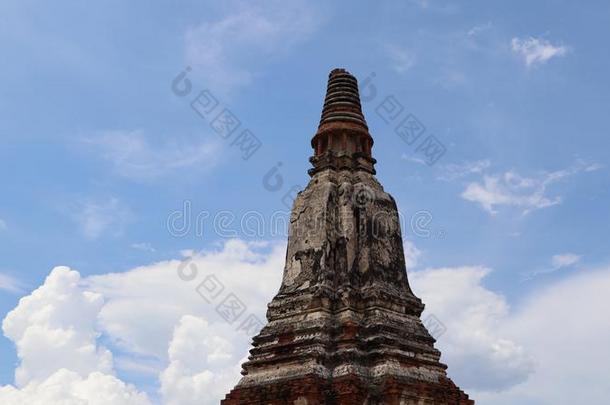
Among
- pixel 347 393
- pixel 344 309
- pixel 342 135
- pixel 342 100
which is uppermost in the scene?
pixel 342 100

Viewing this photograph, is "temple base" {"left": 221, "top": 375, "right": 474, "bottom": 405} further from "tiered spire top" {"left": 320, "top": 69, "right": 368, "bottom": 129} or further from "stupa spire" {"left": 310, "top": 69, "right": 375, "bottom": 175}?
"tiered spire top" {"left": 320, "top": 69, "right": 368, "bottom": 129}

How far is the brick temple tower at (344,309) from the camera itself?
13.7m

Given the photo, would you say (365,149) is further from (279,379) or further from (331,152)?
(279,379)

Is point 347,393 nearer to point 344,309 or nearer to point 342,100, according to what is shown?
point 344,309

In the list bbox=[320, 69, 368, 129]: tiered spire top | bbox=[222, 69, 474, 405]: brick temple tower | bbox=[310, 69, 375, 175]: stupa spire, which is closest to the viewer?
bbox=[222, 69, 474, 405]: brick temple tower

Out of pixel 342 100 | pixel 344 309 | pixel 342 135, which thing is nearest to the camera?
pixel 344 309

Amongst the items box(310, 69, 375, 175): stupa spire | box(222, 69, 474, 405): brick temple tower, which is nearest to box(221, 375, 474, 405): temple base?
box(222, 69, 474, 405): brick temple tower

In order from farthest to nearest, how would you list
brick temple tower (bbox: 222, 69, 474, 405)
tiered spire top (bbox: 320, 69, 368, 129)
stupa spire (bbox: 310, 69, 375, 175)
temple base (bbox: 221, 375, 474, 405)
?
1. tiered spire top (bbox: 320, 69, 368, 129)
2. stupa spire (bbox: 310, 69, 375, 175)
3. brick temple tower (bbox: 222, 69, 474, 405)
4. temple base (bbox: 221, 375, 474, 405)

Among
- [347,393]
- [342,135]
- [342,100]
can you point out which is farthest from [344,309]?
[342,100]

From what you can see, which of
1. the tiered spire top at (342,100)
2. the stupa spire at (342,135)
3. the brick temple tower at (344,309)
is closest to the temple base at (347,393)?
the brick temple tower at (344,309)

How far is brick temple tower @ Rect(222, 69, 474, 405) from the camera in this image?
1374 centimetres

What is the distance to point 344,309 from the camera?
1502cm

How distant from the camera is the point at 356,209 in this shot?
16.7 meters

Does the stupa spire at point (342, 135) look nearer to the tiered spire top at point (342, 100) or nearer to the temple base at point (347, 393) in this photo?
the tiered spire top at point (342, 100)
